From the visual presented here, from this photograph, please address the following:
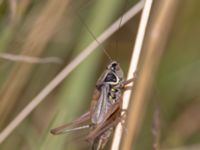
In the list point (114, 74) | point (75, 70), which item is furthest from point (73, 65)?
point (114, 74)

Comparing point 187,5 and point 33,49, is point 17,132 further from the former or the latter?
point 187,5

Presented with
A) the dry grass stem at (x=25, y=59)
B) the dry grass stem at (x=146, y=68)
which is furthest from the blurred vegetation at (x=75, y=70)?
the dry grass stem at (x=146, y=68)

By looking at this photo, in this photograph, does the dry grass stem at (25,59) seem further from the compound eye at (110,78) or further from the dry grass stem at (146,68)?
the dry grass stem at (146,68)

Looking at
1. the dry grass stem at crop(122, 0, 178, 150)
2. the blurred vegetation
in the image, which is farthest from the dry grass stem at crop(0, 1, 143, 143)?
the dry grass stem at crop(122, 0, 178, 150)

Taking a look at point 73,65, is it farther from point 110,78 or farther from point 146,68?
point 146,68

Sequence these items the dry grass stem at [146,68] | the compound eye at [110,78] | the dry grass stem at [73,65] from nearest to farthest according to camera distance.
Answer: the dry grass stem at [146,68]
the dry grass stem at [73,65]
the compound eye at [110,78]

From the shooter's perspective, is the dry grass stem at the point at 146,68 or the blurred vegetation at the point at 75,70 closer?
the dry grass stem at the point at 146,68
